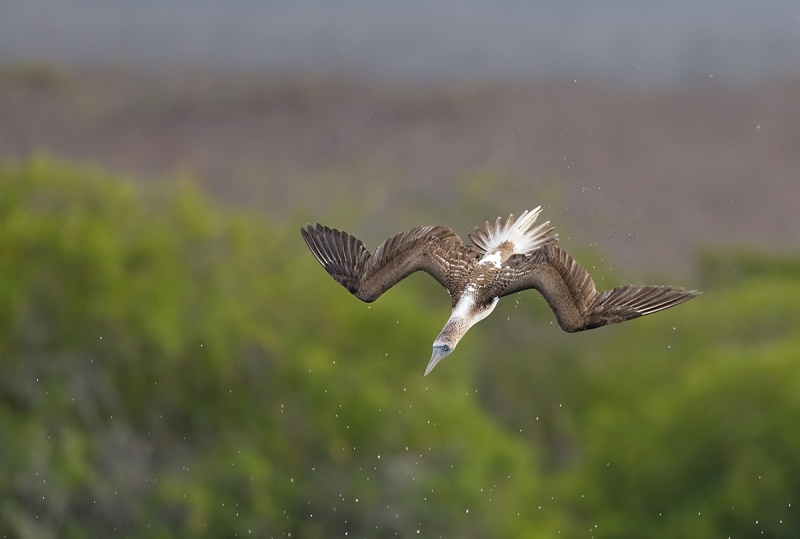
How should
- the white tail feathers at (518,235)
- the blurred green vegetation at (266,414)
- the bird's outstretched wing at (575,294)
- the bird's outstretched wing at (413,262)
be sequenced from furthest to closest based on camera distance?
the blurred green vegetation at (266,414) < the white tail feathers at (518,235) < the bird's outstretched wing at (413,262) < the bird's outstretched wing at (575,294)

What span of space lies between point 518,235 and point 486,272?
2.79ft

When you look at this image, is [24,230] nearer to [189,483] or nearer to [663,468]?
[189,483]

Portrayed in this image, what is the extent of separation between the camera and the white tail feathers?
47.4 ft

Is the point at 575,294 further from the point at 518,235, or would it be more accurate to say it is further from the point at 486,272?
the point at 518,235

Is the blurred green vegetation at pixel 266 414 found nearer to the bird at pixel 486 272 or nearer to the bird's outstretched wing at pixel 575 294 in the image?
the bird at pixel 486 272

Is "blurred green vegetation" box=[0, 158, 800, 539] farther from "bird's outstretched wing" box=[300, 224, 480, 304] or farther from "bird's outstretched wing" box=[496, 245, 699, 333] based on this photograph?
"bird's outstretched wing" box=[496, 245, 699, 333]

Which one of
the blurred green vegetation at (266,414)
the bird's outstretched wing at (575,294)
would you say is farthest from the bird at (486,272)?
the blurred green vegetation at (266,414)

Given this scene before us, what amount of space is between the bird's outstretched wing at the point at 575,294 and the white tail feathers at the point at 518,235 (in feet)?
A: 2.75

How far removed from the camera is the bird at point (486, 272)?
528 inches

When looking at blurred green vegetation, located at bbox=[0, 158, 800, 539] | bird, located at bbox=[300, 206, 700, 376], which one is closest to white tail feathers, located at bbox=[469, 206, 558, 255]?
bird, located at bbox=[300, 206, 700, 376]

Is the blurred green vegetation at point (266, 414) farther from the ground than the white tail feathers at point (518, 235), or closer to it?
farther from the ground

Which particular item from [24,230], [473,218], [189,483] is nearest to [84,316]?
[24,230]

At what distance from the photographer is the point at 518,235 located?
1455 centimetres

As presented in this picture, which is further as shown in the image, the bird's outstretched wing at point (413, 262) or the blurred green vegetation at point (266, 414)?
the blurred green vegetation at point (266, 414)
